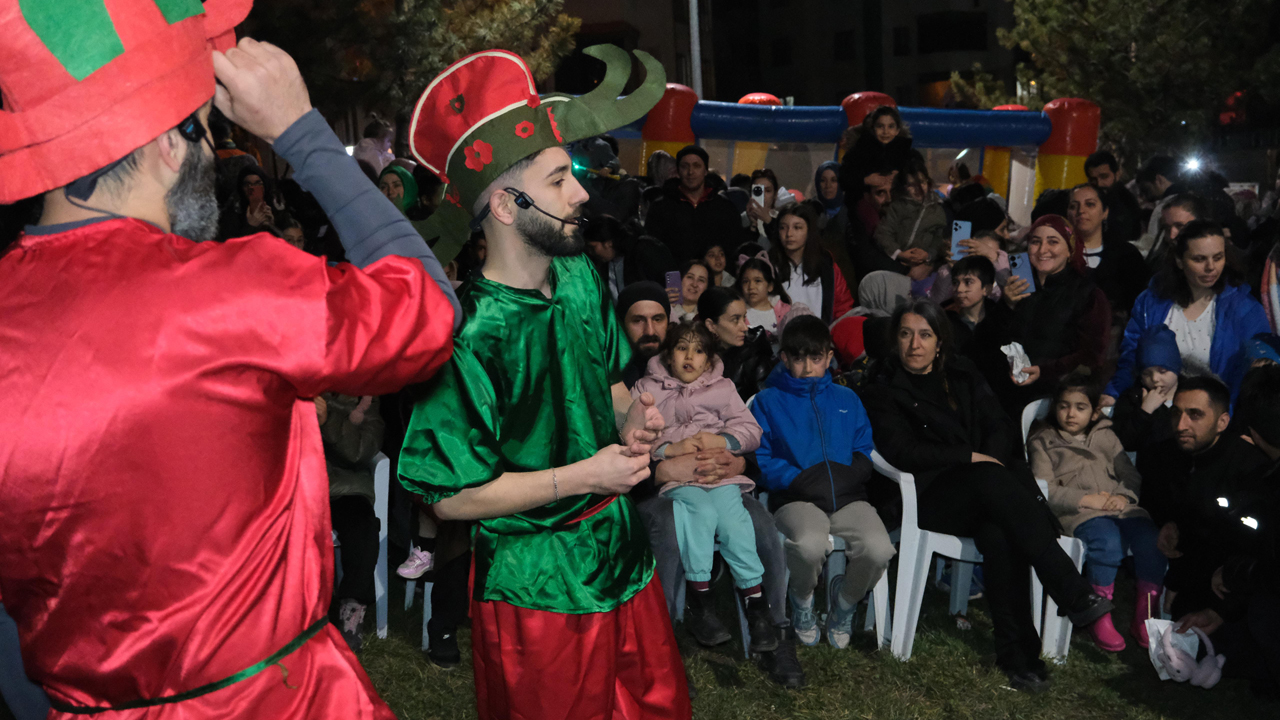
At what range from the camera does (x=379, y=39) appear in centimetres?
→ 1206

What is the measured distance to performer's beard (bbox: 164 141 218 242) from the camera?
4.47ft

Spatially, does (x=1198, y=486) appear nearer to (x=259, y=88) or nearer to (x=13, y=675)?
(x=259, y=88)

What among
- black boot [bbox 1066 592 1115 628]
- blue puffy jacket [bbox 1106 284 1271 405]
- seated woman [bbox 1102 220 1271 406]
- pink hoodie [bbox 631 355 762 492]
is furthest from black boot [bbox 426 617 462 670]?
blue puffy jacket [bbox 1106 284 1271 405]

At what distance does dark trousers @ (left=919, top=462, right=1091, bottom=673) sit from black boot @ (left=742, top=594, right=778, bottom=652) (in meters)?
0.83

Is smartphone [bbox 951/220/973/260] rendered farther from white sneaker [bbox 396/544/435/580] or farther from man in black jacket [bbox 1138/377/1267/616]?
white sneaker [bbox 396/544/435/580]

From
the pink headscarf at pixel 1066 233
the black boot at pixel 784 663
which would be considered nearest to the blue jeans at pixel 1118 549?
the black boot at pixel 784 663

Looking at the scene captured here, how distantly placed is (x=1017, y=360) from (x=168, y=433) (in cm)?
475

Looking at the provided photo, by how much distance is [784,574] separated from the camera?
4301 mm

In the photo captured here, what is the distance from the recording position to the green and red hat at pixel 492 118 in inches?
88.0

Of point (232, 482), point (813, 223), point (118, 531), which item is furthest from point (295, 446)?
point (813, 223)

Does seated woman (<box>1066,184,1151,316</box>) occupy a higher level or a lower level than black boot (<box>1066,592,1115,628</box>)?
higher

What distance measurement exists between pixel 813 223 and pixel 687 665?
10.3 feet

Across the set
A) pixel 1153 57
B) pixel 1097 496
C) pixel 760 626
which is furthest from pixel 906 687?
pixel 1153 57

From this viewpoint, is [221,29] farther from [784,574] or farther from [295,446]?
[784,574]
